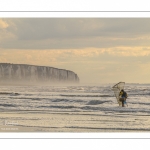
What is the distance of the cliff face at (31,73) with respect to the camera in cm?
1284

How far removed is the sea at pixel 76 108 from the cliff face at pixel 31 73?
33 centimetres

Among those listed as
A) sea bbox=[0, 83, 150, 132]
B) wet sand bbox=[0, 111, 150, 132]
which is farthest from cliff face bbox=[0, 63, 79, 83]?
wet sand bbox=[0, 111, 150, 132]

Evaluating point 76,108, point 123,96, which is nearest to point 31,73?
point 76,108

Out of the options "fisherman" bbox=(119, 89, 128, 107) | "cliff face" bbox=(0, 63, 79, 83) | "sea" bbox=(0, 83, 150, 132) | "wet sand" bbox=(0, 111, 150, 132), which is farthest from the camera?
"fisherman" bbox=(119, 89, 128, 107)

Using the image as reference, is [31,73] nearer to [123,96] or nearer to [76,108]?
[76,108]

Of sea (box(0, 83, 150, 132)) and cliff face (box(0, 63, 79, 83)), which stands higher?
cliff face (box(0, 63, 79, 83))

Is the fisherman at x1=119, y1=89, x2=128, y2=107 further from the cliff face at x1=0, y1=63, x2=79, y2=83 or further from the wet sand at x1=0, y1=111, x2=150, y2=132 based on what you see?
the cliff face at x1=0, y1=63, x2=79, y2=83

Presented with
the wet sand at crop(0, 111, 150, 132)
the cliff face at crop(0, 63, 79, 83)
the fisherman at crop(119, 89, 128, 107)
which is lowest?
the wet sand at crop(0, 111, 150, 132)

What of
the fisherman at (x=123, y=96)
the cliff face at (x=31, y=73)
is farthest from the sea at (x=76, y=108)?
the cliff face at (x=31, y=73)

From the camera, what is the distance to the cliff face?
42.1ft

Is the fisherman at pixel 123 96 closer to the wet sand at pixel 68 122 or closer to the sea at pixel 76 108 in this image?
the sea at pixel 76 108

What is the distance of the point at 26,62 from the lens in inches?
511

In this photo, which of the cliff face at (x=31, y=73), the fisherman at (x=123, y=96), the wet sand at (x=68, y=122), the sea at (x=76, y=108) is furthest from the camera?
the fisherman at (x=123, y=96)

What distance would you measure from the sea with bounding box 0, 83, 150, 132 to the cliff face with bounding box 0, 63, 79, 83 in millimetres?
333
